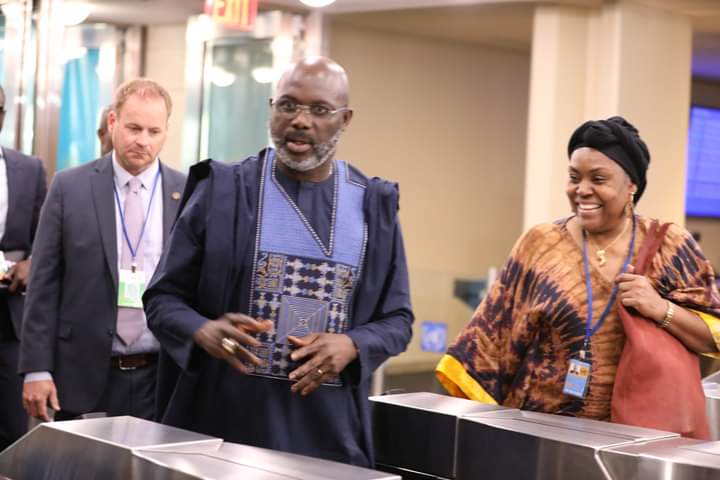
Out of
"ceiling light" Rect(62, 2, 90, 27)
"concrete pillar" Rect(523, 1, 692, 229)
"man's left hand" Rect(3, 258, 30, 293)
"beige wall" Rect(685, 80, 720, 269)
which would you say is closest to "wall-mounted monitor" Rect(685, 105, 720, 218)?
"beige wall" Rect(685, 80, 720, 269)

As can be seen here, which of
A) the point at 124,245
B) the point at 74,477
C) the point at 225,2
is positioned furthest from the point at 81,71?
the point at 74,477

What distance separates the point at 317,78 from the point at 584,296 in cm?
99

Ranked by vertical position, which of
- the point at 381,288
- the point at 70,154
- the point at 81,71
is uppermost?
the point at 81,71

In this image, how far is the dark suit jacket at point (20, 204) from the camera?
14.0 ft

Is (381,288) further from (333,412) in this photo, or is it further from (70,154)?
(70,154)

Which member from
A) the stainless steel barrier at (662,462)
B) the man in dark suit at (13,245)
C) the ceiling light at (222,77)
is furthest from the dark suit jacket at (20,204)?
the ceiling light at (222,77)

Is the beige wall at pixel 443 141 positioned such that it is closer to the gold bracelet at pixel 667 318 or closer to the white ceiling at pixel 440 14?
the white ceiling at pixel 440 14

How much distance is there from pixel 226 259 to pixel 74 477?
2.07ft

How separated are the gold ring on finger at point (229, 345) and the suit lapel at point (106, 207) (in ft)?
4.17

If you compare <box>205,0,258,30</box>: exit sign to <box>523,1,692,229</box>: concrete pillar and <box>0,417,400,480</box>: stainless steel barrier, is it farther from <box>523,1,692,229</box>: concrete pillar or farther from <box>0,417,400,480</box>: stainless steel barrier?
<box>0,417,400,480</box>: stainless steel barrier

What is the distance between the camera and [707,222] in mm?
11445

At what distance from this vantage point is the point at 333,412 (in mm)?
2545

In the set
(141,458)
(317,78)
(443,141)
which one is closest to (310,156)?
(317,78)

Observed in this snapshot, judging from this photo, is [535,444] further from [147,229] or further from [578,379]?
[147,229]
